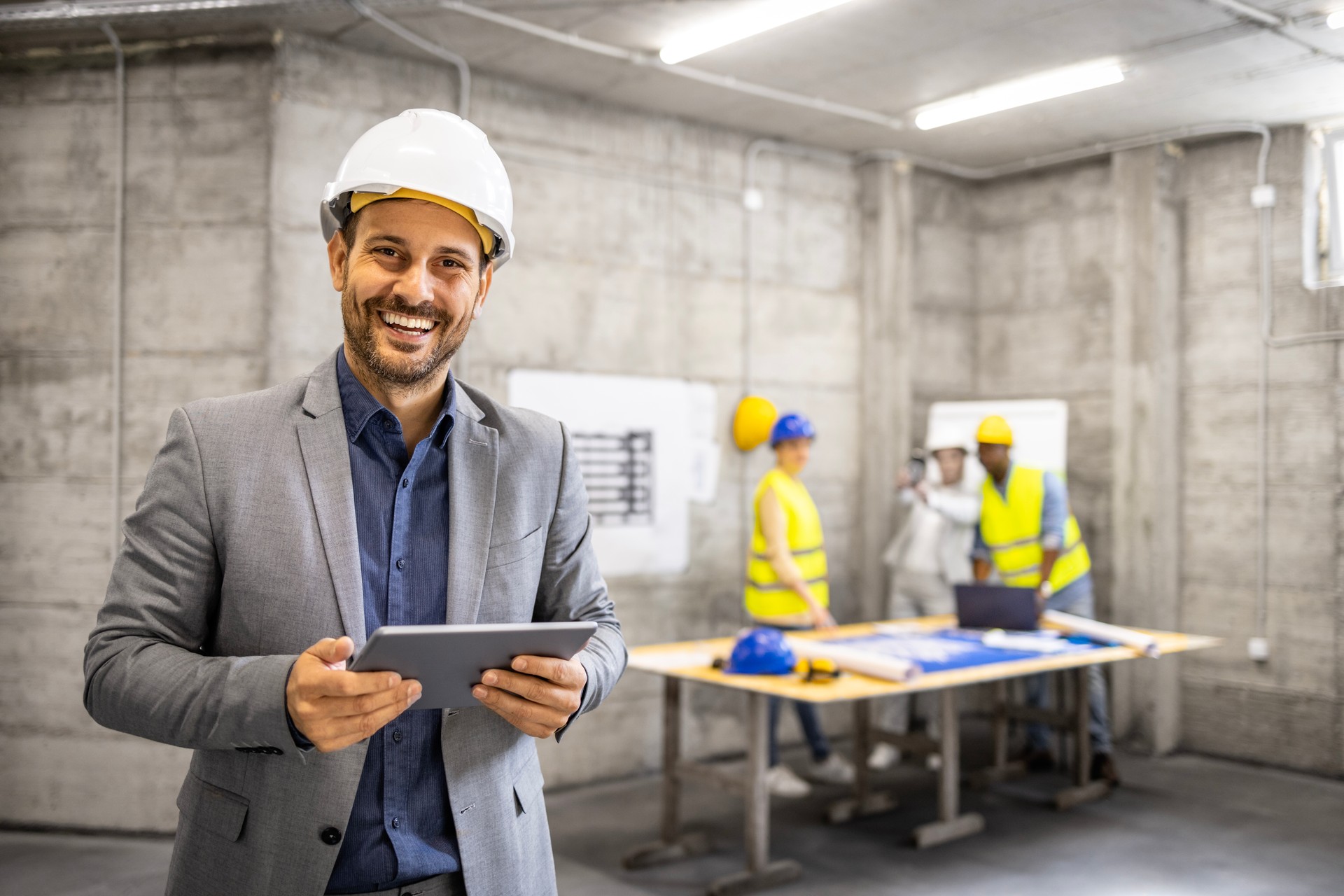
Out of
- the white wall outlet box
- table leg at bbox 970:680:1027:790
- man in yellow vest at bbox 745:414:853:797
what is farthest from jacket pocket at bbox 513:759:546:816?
the white wall outlet box

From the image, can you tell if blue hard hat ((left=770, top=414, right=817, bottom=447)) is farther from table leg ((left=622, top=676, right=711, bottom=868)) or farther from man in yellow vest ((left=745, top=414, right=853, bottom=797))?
table leg ((left=622, top=676, right=711, bottom=868))

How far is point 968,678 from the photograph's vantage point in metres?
4.26

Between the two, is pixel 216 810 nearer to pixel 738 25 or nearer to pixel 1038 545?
pixel 738 25

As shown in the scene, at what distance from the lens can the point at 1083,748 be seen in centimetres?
555

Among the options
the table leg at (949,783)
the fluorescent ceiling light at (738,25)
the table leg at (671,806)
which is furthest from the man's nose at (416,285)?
the table leg at (949,783)

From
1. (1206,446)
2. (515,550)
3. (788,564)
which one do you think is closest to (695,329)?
(788,564)

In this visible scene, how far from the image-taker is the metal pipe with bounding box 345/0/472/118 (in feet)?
14.7

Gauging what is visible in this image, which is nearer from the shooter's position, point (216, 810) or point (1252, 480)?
point (216, 810)

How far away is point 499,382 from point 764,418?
1.65 metres

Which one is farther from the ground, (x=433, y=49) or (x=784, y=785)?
(x=433, y=49)

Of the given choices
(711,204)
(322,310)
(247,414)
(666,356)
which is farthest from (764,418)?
(247,414)

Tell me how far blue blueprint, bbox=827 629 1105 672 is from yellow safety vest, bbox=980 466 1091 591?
0.86 metres

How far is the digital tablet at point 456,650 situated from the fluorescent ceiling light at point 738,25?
3818 mm

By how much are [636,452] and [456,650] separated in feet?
15.1
